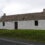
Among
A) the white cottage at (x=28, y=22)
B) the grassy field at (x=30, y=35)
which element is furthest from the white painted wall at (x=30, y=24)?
the grassy field at (x=30, y=35)

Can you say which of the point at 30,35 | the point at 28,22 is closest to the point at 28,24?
the point at 28,22

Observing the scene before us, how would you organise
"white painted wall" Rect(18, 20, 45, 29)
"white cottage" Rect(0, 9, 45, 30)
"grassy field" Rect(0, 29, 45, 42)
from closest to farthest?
"grassy field" Rect(0, 29, 45, 42) → "white painted wall" Rect(18, 20, 45, 29) → "white cottage" Rect(0, 9, 45, 30)

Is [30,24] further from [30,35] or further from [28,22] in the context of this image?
[30,35]

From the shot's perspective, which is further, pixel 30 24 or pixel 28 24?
pixel 28 24

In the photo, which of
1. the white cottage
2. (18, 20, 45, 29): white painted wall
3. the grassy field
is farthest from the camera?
the white cottage

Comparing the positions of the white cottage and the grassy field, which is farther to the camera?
the white cottage

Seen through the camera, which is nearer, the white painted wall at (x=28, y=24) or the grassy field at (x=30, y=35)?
the grassy field at (x=30, y=35)

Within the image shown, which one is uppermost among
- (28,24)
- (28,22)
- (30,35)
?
(28,22)

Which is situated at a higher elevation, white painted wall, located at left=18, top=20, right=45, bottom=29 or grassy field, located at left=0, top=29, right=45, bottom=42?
white painted wall, located at left=18, top=20, right=45, bottom=29

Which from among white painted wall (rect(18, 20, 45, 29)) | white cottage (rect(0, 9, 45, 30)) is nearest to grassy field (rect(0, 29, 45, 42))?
white painted wall (rect(18, 20, 45, 29))

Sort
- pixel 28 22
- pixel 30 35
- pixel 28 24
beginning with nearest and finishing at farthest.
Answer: pixel 30 35
pixel 28 24
pixel 28 22

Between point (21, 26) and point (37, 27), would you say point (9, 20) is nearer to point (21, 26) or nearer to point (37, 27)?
point (21, 26)

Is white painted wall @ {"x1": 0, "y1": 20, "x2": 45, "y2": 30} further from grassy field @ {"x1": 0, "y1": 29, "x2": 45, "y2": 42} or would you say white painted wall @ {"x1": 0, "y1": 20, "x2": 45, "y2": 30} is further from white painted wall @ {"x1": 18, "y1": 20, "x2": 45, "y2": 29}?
grassy field @ {"x1": 0, "y1": 29, "x2": 45, "y2": 42}

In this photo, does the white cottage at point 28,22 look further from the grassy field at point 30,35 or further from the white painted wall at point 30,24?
the grassy field at point 30,35
